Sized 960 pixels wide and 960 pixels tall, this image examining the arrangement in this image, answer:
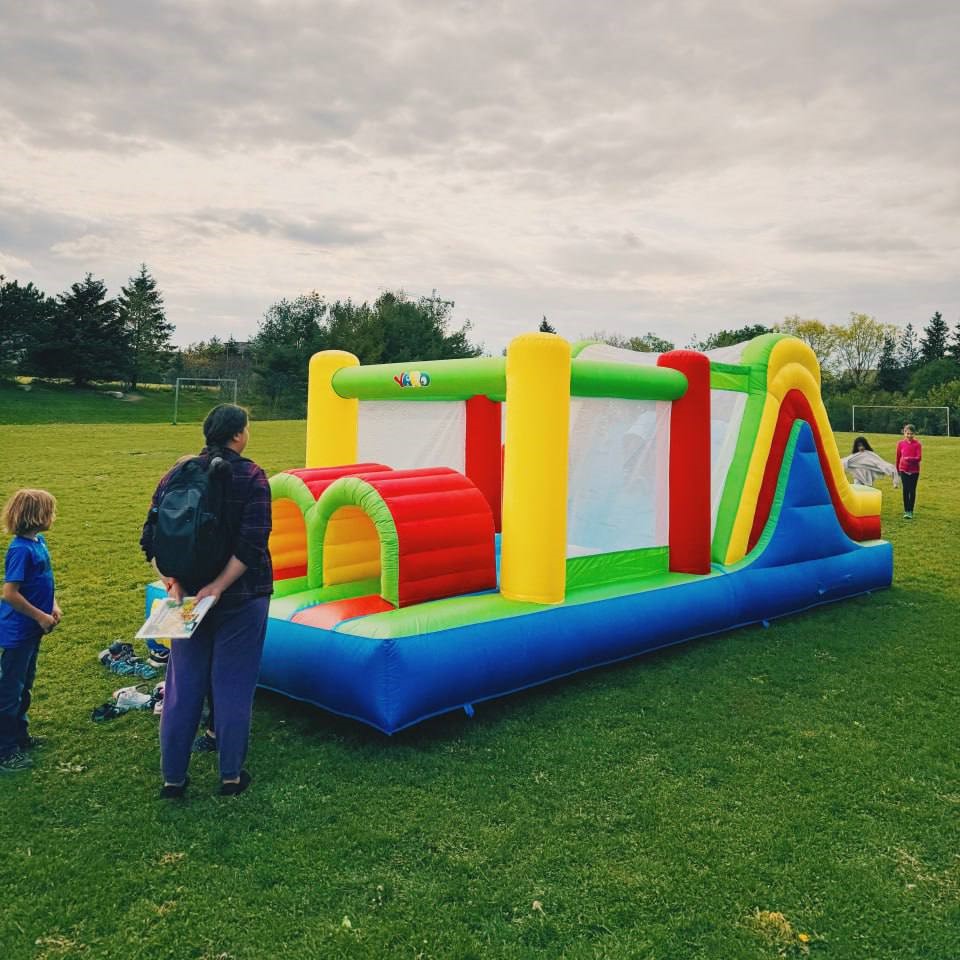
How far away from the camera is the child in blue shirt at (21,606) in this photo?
150 inches

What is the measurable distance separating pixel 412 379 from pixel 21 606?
3.15 m

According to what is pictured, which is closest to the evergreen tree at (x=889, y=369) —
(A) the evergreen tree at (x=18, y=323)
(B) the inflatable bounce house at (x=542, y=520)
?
(A) the evergreen tree at (x=18, y=323)

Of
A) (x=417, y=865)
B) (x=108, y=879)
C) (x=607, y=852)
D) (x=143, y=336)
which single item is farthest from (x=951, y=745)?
(x=143, y=336)

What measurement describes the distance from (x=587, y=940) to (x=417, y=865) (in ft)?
2.36

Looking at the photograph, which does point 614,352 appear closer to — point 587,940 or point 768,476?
point 768,476

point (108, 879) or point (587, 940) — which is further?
point (108, 879)

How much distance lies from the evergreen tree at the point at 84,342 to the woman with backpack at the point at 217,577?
39738mm

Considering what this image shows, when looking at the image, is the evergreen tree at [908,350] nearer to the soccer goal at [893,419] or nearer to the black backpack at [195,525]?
the soccer goal at [893,419]

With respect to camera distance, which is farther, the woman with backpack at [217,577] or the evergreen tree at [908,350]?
the evergreen tree at [908,350]

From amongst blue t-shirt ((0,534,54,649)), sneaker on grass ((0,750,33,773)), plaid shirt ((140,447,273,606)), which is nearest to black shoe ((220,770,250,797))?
plaid shirt ((140,447,273,606))

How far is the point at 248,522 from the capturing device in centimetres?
355

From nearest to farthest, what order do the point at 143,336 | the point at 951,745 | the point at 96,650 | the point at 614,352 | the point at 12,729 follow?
the point at 12,729 → the point at 951,745 → the point at 96,650 → the point at 614,352 → the point at 143,336

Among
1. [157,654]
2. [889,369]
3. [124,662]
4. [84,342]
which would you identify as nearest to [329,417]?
[157,654]

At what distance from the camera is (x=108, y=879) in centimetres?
308
